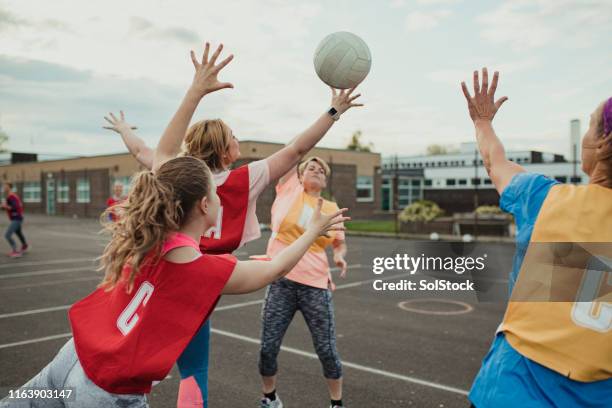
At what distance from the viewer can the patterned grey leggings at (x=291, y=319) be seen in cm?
423

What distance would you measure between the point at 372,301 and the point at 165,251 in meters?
7.31

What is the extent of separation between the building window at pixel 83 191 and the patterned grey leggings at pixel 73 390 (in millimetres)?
47915

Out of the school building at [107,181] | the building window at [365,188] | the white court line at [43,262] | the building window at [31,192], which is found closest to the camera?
the white court line at [43,262]

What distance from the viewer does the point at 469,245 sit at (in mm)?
20109

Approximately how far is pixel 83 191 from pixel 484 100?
49805mm

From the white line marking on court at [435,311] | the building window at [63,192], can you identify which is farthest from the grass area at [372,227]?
the building window at [63,192]

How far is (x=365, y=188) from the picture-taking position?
1718 inches

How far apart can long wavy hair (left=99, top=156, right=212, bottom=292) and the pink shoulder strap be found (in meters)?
0.03

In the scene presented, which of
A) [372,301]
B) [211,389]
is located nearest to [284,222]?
[211,389]

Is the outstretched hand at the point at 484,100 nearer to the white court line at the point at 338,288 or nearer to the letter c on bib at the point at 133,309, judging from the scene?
the letter c on bib at the point at 133,309

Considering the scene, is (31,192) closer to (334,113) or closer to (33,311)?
(33,311)

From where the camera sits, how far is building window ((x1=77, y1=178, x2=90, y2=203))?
154 feet

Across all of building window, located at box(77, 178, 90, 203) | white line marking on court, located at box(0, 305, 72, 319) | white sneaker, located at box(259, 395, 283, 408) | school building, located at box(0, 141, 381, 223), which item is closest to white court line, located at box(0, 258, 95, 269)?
white line marking on court, located at box(0, 305, 72, 319)

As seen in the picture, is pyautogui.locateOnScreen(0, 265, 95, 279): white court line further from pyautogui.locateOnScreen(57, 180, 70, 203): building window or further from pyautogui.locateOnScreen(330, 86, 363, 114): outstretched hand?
→ pyautogui.locateOnScreen(57, 180, 70, 203): building window
